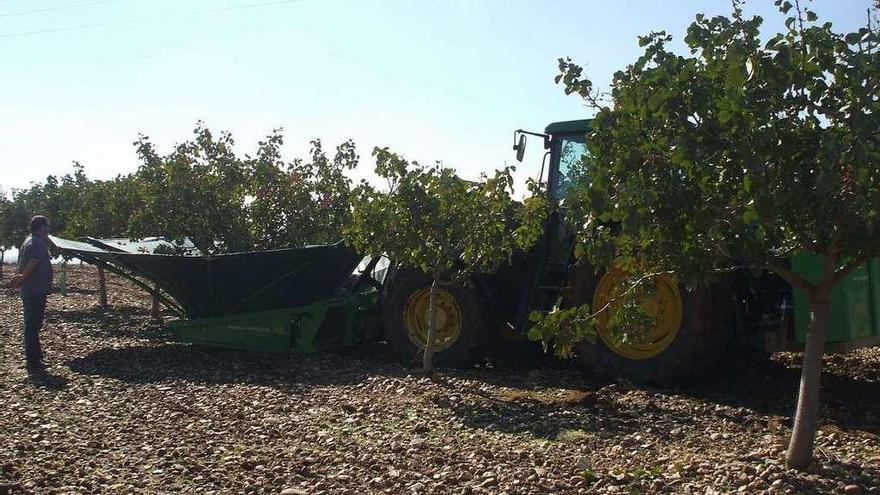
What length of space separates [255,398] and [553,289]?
285 centimetres

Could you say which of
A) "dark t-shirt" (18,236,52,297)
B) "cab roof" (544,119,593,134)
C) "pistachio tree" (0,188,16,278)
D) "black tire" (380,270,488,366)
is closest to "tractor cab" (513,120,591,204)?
"cab roof" (544,119,593,134)

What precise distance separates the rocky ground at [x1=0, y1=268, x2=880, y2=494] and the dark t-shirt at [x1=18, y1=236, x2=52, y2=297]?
2.74 feet

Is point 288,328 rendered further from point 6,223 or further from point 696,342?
point 6,223

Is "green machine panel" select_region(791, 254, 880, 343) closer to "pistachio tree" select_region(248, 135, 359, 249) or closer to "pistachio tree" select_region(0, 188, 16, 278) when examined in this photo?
"pistachio tree" select_region(248, 135, 359, 249)

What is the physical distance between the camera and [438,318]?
8.96 metres

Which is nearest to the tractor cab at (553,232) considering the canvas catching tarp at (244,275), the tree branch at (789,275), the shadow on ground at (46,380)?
the canvas catching tarp at (244,275)

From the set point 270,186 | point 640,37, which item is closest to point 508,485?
point 640,37

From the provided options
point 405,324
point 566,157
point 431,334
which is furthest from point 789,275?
point 405,324

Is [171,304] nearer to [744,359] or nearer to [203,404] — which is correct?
[203,404]

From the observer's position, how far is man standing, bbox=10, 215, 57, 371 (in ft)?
30.3

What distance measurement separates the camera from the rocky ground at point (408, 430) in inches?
193

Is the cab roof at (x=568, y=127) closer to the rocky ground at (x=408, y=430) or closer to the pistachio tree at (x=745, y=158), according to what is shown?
the rocky ground at (x=408, y=430)

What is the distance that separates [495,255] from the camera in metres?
7.85

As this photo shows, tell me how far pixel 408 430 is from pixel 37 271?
17.0 feet
